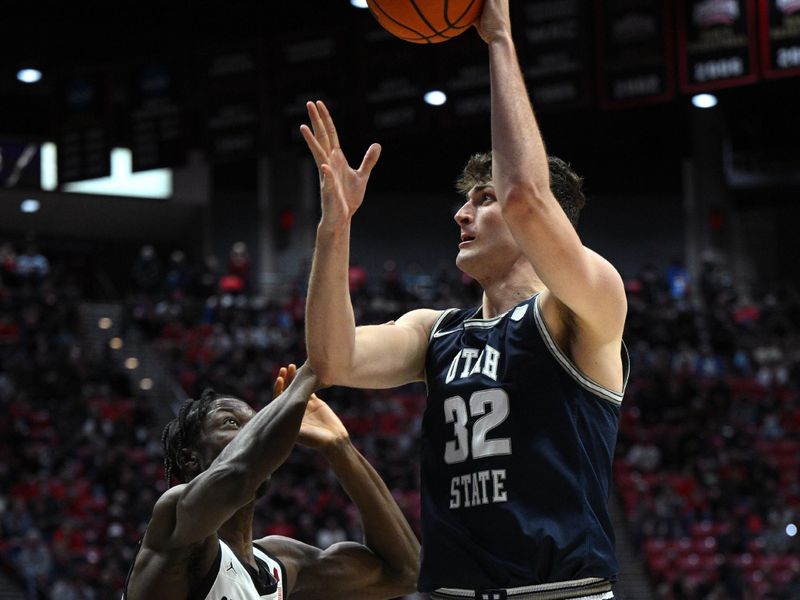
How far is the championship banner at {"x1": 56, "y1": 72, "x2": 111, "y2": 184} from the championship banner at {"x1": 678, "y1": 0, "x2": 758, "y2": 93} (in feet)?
21.8

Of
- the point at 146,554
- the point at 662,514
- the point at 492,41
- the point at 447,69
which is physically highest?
the point at 447,69

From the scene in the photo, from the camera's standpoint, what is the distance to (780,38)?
11375 mm

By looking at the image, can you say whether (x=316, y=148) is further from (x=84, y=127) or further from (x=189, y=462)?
(x=84, y=127)

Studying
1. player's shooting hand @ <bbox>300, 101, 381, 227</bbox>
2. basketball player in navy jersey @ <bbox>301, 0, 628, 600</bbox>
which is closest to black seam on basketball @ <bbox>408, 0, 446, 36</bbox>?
basketball player in navy jersey @ <bbox>301, 0, 628, 600</bbox>

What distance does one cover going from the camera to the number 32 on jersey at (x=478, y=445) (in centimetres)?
320

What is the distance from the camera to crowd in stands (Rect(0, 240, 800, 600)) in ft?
46.5

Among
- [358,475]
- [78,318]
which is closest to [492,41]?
[358,475]

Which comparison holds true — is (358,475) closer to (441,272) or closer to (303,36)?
(303,36)

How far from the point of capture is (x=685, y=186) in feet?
83.4

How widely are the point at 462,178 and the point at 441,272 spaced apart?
17.5m

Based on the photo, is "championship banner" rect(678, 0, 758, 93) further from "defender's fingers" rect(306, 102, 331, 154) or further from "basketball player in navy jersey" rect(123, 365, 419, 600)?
"defender's fingers" rect(306, 102, 331, 154)

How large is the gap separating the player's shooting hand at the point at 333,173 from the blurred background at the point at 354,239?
8.69 meters

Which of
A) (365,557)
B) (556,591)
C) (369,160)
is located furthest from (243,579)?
(369,160)

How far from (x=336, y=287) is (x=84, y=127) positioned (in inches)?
479
